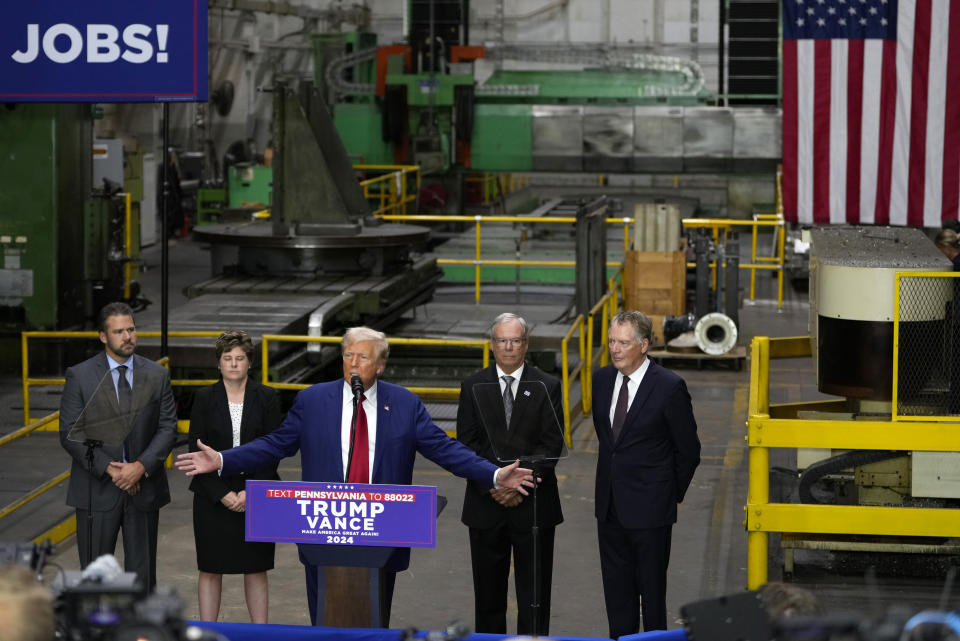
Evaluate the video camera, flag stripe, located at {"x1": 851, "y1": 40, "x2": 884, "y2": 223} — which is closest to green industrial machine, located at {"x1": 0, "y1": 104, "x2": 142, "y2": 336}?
flag stripe, located at {"x1": 851, "y1": 40, "x2": 884, "y2": 223}

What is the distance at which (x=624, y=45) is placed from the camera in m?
35.0

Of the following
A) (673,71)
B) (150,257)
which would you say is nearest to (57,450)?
(150,257)

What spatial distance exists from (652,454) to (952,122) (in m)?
4.62

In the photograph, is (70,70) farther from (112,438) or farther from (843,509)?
(843,509)

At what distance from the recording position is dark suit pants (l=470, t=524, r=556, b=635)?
21.3ft

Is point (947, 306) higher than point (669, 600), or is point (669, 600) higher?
point (947, 306)

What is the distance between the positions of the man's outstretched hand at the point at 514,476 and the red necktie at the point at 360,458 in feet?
1.88

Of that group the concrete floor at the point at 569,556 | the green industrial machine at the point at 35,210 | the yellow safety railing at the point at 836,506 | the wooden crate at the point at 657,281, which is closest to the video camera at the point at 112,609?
the concrete floor at the point at 569,556

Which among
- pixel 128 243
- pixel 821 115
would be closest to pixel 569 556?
pixel 821 115

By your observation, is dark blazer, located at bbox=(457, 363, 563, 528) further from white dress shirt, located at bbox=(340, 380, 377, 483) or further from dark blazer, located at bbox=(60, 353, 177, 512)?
dark blazer, located at bbox=(60, 353, 177, 512)

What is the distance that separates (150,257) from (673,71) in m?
12.3

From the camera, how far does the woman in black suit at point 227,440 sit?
6.49 metres

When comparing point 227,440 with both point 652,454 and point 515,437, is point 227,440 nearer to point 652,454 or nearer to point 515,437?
point 515,437

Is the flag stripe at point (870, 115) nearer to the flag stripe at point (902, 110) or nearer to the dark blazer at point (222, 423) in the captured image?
the flag stripe at point (902, 110)
